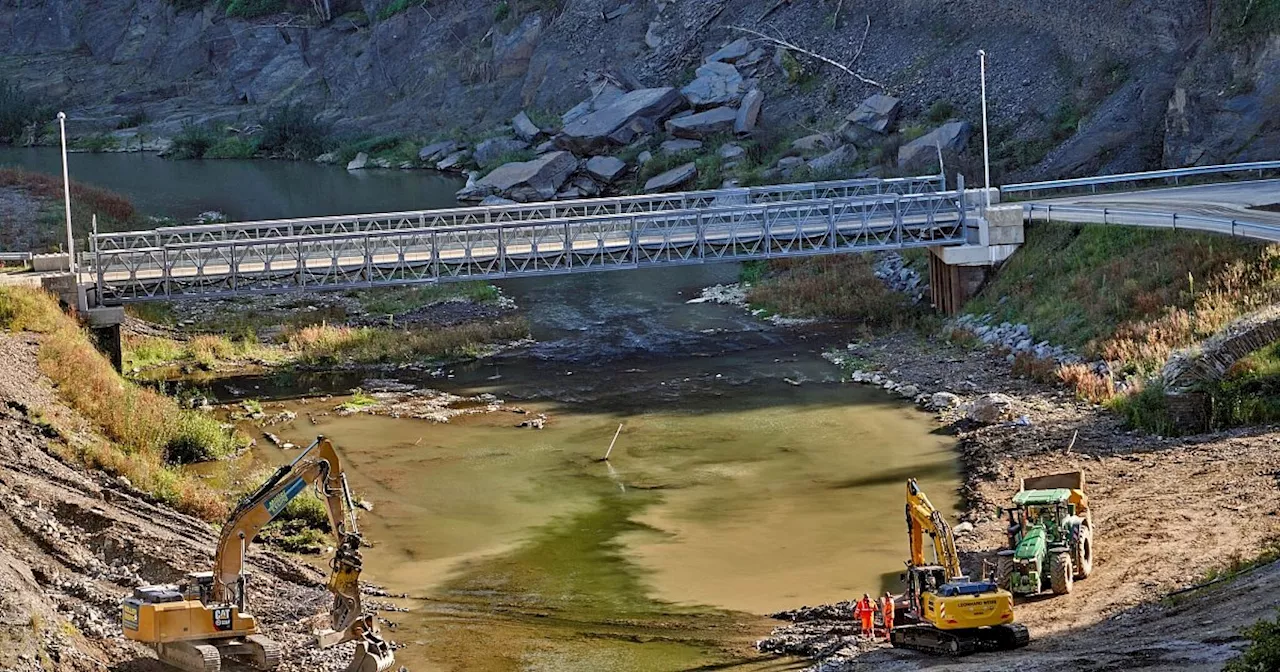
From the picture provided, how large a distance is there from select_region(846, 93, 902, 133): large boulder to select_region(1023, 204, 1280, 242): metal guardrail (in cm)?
2249

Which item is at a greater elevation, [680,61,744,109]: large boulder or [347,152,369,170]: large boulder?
[680,61,744,109]: large boulder

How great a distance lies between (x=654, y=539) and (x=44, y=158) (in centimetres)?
8753

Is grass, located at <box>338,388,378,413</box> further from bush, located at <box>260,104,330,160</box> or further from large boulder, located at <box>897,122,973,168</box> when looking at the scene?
bush, located at <box>260,104,330,160</box>

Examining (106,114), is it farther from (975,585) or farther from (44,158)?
(975,585)

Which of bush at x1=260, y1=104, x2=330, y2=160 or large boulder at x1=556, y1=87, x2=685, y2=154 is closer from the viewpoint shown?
large boulder at x1=556, y1=87, x2=685, y2=154

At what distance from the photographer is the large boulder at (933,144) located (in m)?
72.1

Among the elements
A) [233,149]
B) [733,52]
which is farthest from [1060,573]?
[233,149]

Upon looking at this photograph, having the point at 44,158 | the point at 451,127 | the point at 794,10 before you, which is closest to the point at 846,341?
the point at 794,10

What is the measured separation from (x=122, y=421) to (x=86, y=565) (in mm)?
11045

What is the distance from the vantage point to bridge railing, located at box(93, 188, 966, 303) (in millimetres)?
51062

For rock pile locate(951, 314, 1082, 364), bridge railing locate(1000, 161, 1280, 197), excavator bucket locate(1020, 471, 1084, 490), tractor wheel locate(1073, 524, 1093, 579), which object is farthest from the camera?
bridge railing locate(1000, 161, 1280, 197)

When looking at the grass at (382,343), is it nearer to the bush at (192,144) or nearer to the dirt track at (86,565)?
the dirt track at (86,565)

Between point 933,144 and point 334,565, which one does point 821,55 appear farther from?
point 334,565

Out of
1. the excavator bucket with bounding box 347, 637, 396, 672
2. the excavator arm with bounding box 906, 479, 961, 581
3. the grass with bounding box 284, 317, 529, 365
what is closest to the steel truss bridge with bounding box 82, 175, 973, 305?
the grass with bounding box 284, 317, 529, 365
